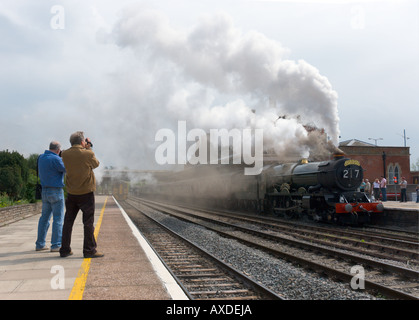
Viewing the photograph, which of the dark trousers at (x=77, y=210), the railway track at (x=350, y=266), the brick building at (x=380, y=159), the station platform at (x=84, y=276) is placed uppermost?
the brick building at (x=380, y=159)

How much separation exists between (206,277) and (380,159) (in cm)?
3749

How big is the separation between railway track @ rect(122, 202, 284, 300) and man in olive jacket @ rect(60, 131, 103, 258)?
1.56m

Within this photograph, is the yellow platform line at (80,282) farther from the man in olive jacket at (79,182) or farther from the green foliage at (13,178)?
the green foliage at (13,178)

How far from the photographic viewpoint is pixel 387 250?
8.49 m

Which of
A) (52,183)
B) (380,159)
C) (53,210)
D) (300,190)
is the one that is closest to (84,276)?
(53,210)

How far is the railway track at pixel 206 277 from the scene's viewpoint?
491 centimetres

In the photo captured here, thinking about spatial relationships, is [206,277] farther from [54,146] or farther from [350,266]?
[54,146]

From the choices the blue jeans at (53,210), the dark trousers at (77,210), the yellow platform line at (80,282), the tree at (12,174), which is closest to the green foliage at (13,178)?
the tree at (12,174)

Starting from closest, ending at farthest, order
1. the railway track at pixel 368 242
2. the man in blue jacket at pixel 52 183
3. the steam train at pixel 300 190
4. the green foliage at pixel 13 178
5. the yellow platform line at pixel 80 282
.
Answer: the yellow platform line at pixel 80 282, the man in blue jacket at pixel 52 183, the railway track at pixel 368 242, the steam train at pixel 300 190, the green foliage at pixel 13 178

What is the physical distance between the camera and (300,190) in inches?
589

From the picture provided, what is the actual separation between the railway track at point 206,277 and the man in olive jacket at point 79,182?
156 centimetres
